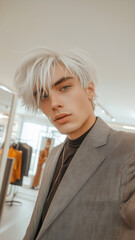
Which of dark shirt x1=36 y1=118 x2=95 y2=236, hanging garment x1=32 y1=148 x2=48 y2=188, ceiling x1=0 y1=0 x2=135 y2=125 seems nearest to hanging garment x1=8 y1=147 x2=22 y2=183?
hanging garment x1=32 y1=148 x2=48 y2=188

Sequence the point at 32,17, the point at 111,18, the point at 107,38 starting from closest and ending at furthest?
the point at 111,18 < the point at 32,17 < the point at 107,38

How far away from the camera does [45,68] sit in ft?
2.93

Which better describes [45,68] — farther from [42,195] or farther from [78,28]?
[78,28]

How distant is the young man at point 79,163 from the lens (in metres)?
0.65

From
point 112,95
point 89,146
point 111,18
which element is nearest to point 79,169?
point 89,146

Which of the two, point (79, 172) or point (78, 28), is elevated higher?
point (78, 28)

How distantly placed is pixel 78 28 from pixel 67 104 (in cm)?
184

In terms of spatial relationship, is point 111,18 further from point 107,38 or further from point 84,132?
point 84,132

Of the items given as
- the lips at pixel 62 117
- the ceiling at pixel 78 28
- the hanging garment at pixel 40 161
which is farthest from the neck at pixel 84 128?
the hanging garment at pixel 40 161

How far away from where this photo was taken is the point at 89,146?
83 centimetres

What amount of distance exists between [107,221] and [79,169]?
8.3 inches

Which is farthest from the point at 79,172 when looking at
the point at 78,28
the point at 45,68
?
the point at 78,28

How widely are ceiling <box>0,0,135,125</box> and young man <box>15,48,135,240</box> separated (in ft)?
1.94

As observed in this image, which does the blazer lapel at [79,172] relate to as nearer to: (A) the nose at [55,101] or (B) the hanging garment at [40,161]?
(A) the nose at [55,101]
